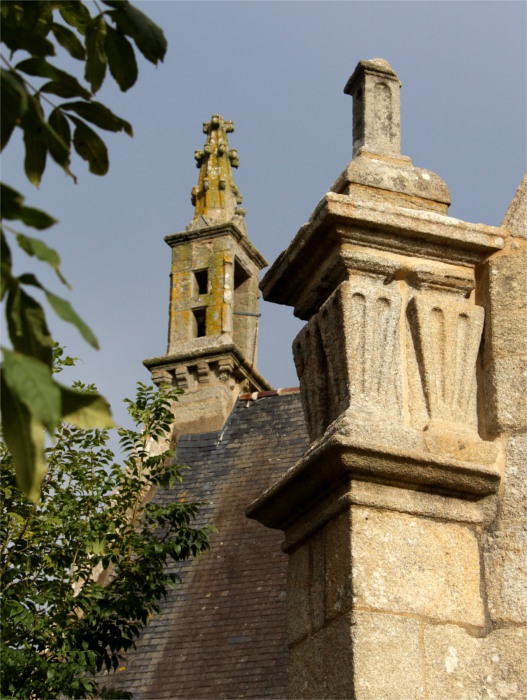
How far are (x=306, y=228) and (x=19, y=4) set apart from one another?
1816 mm

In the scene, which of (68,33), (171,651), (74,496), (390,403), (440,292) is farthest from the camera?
(171,651)

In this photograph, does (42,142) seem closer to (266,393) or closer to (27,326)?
(27,326)

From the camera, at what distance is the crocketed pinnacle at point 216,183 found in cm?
2516

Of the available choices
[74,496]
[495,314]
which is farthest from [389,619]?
[74,496]

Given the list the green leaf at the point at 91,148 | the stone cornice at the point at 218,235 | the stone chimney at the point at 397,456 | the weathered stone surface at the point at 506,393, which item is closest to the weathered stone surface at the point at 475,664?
the stone chimney at the point at 397,456

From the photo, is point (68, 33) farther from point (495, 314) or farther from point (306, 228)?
point (495, 314)

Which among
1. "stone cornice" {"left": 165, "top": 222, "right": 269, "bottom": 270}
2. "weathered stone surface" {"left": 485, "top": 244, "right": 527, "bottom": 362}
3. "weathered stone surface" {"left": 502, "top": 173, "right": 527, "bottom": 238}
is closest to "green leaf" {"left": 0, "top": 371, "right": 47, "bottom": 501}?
"weathered stone surface" {"left": 485, "top": 244, "right": 527, "bottom": 362}

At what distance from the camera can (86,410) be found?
1677 mm

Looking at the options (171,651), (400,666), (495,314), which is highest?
(495,314)

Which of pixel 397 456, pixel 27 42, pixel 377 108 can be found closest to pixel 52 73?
pixel 27 42

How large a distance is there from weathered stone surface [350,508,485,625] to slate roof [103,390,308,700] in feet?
32.9

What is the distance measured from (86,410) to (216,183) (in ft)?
80.2

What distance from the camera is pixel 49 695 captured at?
722 cm

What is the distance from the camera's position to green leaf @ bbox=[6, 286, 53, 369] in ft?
5.58
